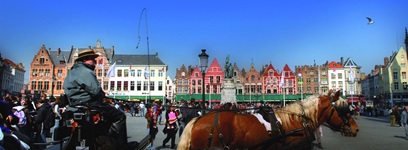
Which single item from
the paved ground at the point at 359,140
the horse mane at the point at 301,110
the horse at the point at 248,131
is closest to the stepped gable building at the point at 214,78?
the paved ground at the point at 359,140

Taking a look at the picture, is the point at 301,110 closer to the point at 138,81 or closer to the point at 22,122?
the point at 22,122

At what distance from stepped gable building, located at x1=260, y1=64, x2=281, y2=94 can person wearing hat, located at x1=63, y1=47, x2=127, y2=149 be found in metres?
69.6

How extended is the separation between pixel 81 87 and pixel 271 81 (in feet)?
229

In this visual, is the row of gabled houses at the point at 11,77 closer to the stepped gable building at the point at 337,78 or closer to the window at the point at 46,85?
the window at the point at 46,85

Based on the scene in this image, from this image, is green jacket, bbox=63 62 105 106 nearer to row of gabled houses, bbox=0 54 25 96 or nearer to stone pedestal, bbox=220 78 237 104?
stone pedestal, bbox=220 78 237 104

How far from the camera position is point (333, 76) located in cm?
7669

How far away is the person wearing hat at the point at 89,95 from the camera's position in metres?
3.56

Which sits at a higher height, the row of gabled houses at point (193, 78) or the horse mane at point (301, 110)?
the row of gabled houses at point (193, 78)

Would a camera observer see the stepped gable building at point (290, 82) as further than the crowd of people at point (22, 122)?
Yes

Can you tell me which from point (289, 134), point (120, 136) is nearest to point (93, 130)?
point (120, 136)

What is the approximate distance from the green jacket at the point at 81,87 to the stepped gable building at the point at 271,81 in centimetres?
6973

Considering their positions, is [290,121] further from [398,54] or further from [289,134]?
[398,54]

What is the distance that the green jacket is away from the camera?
11.7 ft

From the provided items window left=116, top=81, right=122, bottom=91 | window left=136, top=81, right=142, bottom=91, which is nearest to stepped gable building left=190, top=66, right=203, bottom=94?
window left=136, top=81, right=142, bottom=91
